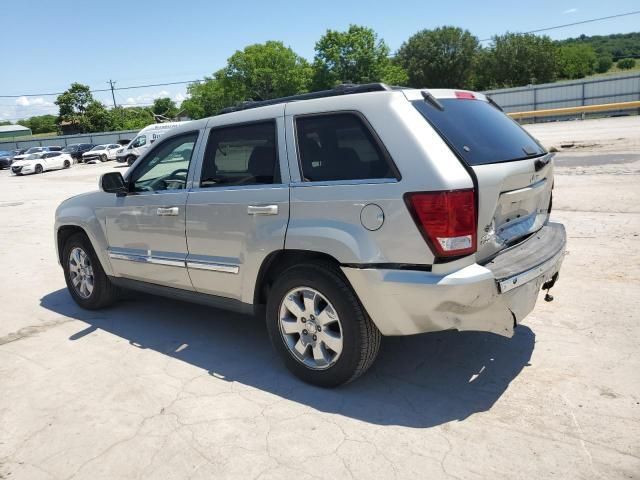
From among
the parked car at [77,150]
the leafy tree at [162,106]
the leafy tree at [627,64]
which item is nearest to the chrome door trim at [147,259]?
the parked car at [77,150]

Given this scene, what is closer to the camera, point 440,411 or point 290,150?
point 440,411

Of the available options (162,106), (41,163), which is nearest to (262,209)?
(41,163)

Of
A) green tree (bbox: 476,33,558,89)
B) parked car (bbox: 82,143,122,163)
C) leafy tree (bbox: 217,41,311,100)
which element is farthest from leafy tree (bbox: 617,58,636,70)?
parked car (bbox: 82,143,122,163)

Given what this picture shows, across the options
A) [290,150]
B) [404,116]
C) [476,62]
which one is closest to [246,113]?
[290,150]

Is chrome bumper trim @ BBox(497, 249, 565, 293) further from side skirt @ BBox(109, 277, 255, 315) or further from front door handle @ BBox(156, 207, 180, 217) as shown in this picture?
front door handle @ BBox(156, 207, 180, 217)

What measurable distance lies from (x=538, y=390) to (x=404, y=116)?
195 cm

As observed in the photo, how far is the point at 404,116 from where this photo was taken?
10.2 feet

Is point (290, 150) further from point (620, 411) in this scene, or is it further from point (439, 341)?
point (620, 411)

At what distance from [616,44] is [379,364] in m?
122

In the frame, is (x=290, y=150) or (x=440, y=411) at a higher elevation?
(x=290, y=150)

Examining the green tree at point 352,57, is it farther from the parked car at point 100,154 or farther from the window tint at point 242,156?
the window tint at point 242,156

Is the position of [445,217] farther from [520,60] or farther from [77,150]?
[520,60]

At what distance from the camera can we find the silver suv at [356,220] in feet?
9.69

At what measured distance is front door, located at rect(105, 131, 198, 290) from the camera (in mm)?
4316
